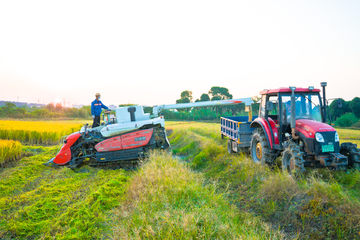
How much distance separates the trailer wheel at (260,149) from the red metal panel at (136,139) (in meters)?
3.69

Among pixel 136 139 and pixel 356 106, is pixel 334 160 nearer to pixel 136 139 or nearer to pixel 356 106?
pixel 136 139

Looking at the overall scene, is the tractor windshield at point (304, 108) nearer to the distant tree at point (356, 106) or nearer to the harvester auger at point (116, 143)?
the harvester auger at point (116, 143)

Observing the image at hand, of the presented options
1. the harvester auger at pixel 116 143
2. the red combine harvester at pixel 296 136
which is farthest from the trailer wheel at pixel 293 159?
the harvester auger at pixel 116 143

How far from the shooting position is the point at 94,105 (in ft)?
31.3

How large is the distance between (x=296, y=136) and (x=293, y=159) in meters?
0.81

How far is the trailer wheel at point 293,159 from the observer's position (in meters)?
5.18

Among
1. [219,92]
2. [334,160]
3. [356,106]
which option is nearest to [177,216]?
[334,160]

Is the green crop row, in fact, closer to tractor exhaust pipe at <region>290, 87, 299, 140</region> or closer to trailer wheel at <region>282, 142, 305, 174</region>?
trailer wheel at <region>282, 142, 305, 174</region>

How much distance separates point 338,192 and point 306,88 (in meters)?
3.10

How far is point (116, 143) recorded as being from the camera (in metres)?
8.39

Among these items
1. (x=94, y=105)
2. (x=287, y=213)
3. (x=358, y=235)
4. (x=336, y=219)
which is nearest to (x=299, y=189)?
(x=287, y=213)

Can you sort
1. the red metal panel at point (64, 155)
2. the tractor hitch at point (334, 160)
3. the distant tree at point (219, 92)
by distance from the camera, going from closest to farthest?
the tractor hitch at point (334, 160) < the red metal panel at point (64, 155) < the distant tree at point (219, 92)

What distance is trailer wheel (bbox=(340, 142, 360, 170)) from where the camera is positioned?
5329 mm

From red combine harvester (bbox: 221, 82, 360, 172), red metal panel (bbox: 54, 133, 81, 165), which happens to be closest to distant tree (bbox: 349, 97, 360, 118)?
red combine harvester (bbox: 221, 82, 360, 172)
